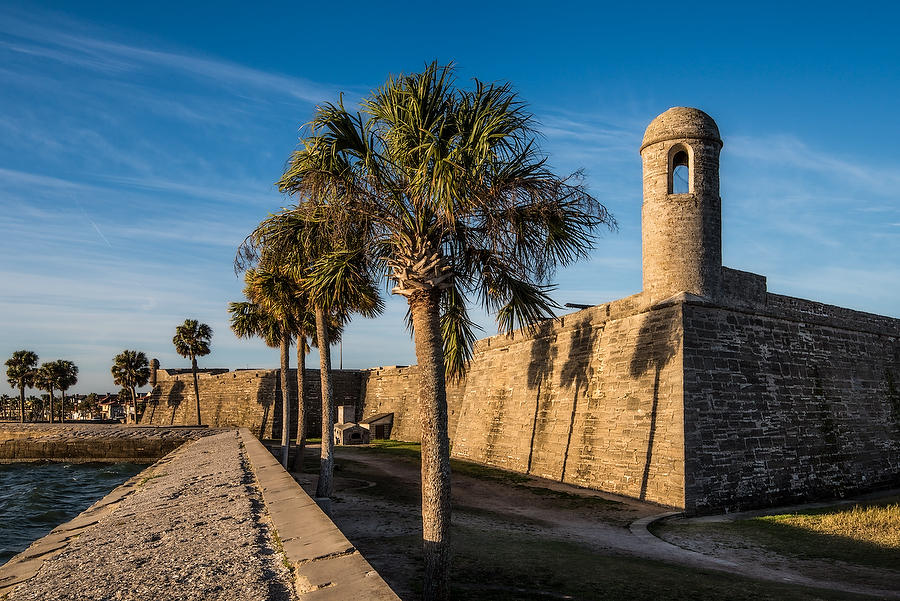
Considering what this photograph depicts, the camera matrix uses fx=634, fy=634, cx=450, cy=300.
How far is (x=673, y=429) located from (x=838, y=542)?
426 cm

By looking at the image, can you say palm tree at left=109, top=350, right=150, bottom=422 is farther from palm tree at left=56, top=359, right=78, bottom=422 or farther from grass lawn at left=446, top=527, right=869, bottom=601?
grass lawn at left=446, top=527, right=869, bottom=601

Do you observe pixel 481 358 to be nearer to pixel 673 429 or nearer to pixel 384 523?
pixel 673 429

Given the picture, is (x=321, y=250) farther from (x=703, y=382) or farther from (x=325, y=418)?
(x=703, y=382)

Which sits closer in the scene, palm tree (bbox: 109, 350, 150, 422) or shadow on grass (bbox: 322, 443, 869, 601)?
shadow on grass (bbox: 322, 443, 869, 601)

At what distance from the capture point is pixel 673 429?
50.4 feet

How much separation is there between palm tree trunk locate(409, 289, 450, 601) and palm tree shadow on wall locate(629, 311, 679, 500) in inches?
365

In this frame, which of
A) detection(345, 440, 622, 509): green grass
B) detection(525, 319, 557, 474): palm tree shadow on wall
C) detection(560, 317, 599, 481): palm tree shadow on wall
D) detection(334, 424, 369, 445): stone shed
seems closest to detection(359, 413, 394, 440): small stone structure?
detection(334, 424, 369, 445): stone shed

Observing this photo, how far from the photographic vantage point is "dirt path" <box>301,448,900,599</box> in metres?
9.62

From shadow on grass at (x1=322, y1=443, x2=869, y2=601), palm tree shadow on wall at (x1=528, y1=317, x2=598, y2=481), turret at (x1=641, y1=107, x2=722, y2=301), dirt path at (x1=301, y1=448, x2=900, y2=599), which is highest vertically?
Answer: turret at (x1=641, y1=107, x2=722, y2=301)

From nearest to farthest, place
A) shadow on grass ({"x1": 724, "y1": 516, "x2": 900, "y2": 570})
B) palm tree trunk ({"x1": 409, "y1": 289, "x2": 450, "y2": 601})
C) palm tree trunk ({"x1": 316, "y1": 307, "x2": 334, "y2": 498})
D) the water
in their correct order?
palm tree trunk ({"x1": 409, "y1": 289, "x2": 450, "y2": 601})
shadow on grass ({"x1": 724, "y1": 516, "x2": 900, "y2": 570})
palm tree trunk ({"x1": 316, "y1": 307, "x2": 334, "y2": 498})
the water

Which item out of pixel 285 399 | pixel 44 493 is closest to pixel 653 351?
pixel 285 399

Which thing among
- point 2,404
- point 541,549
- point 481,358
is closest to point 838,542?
point 541,549

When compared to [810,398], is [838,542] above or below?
below

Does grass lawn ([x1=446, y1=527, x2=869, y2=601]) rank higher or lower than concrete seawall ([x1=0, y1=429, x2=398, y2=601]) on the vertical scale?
lower
